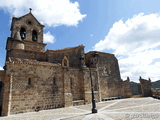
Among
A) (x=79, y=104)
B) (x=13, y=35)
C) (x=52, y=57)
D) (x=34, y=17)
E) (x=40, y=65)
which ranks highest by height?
(x=34, y=17)

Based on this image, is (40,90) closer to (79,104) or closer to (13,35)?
(79,104)

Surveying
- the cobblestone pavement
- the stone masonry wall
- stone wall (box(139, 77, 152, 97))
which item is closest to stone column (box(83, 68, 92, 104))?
the stone masonry wall

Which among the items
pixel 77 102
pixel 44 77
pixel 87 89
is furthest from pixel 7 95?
pixel 87 89

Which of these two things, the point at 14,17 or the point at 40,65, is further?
the point at 14,17

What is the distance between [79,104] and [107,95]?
21.2 feet

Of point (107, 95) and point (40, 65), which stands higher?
point (40, 65)

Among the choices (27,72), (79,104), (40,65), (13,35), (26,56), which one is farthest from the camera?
(13,35)

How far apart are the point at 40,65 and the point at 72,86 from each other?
4.86m

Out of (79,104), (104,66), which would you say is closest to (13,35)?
(79,104)

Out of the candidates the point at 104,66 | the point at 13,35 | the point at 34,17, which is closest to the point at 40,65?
the point at 13,35

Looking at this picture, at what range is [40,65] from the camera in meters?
11.6

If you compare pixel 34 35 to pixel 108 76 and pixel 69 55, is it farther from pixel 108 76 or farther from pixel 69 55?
pixel 108 76

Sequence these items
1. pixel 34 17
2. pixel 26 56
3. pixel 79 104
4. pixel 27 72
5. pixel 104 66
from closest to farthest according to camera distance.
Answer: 1. pixel 27 72
2. pixel 79 104
3. pixel 26 56
4. pixel 104 66
5. pixel 34 17

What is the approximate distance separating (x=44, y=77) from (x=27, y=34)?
11.1 m
